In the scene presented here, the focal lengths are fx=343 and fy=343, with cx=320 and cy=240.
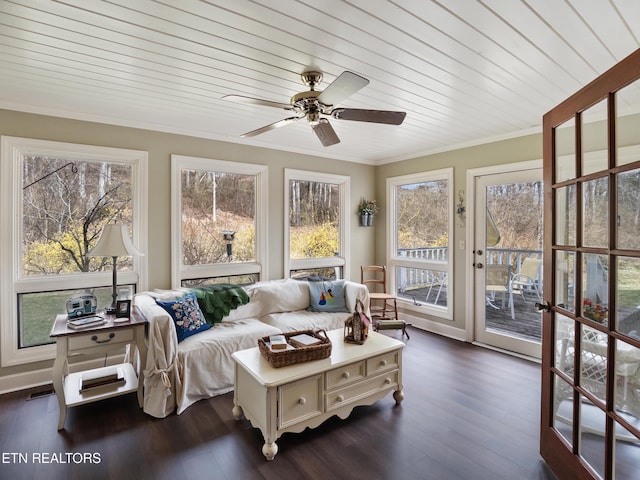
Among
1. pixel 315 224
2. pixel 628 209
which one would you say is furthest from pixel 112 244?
pixel 628 209

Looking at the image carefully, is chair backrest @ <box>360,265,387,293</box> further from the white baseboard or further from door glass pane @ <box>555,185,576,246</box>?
door glass pane @ <box>555,185,576,246</box>

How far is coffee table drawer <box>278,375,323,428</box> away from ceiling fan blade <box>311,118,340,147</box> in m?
1.68

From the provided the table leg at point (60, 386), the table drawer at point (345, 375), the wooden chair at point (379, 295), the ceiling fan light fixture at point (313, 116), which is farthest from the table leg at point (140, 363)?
the wooden chair at point (379, 295)

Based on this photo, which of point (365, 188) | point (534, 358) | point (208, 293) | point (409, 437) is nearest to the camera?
point (409, 437)

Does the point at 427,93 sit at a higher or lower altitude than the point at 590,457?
higher

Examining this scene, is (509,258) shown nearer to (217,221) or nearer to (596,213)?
(596,213)

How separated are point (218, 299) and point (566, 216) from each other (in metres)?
2.84

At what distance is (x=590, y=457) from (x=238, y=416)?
2.07 meters

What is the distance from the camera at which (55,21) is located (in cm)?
171

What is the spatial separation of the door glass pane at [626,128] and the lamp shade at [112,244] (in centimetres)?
314

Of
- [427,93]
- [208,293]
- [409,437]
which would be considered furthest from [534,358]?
[208,293]

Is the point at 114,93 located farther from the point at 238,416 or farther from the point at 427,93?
the point at 238,416

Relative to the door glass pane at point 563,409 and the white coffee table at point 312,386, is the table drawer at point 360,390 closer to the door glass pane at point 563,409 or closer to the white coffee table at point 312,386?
the white coffee table at point 312,386

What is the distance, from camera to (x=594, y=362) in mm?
1609
